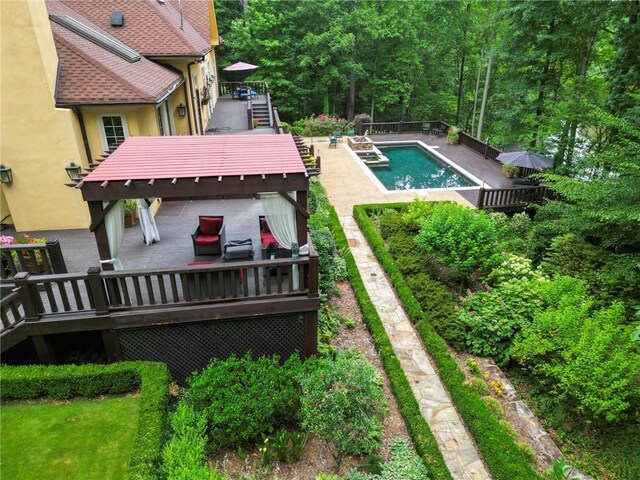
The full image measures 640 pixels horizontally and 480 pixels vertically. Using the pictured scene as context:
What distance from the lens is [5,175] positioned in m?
9.64

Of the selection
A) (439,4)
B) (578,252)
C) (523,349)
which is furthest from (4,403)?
(439,4)

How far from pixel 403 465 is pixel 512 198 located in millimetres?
12703

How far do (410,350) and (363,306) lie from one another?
1750mm

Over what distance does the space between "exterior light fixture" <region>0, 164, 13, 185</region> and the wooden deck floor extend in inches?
54.1

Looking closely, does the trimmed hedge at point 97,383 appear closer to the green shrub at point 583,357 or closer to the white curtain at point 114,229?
the white curtain at point 114,229

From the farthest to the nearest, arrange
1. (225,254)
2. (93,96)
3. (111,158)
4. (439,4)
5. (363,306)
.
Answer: (439,4) → (363,306) → (93,96) → (225,254) → (111,158)

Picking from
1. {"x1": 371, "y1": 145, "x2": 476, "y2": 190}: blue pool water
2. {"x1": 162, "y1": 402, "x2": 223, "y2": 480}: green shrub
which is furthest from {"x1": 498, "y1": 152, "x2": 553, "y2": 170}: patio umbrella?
{"x1": 162, "y1": 402, "x2": 223, "y2": 480}: green shrub

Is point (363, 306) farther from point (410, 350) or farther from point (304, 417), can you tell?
point (304, 417)

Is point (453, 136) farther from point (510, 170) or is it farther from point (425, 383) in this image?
point (425, 383)

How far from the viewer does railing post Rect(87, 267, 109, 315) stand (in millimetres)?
6797

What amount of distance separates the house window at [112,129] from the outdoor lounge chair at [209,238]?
399cm

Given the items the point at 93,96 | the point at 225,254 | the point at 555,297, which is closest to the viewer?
the point at 225,254

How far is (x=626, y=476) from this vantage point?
6676 millimetres

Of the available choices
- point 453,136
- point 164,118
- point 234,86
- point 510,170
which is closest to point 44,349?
point 164,118
